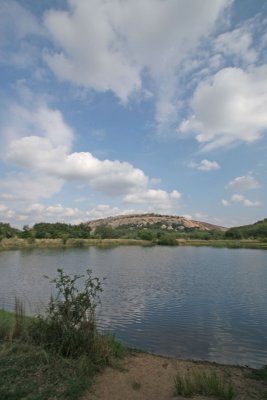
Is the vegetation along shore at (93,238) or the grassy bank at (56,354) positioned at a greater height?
the vegetation along shore at (93,238)

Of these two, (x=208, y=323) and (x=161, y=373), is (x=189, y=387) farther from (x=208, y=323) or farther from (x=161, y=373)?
(x=208, y=323)

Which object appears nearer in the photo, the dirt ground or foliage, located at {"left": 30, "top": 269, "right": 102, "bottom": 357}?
the dirt ground

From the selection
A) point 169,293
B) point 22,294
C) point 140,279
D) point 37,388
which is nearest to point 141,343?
point 37,388

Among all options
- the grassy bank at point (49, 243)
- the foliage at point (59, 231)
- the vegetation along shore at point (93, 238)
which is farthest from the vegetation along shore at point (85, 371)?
the foliage at point (59, 231)

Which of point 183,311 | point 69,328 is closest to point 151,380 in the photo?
point 69,328

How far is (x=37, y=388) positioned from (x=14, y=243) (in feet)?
329

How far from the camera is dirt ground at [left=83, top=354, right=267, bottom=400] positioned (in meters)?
7.66

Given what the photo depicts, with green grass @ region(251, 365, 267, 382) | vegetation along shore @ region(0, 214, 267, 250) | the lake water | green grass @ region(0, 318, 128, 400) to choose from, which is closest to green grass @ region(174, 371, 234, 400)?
green grass @ region(0, 318, 128, 400)

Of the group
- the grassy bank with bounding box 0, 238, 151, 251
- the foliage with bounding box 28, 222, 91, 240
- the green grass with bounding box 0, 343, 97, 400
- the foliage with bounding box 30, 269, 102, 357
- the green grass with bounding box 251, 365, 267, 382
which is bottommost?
the green grass with bounding box 251, 365, 267, 382

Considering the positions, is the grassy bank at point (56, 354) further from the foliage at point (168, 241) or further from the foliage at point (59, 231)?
the foliage at point (168, 241)

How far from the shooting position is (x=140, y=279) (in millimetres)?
34500

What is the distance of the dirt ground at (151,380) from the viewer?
7659 millimetres

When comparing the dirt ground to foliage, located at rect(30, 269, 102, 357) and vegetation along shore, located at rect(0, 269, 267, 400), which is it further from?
foliage, located at rect(30, 269, 102, 357)

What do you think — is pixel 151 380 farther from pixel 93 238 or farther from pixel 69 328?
pixel 93 238
